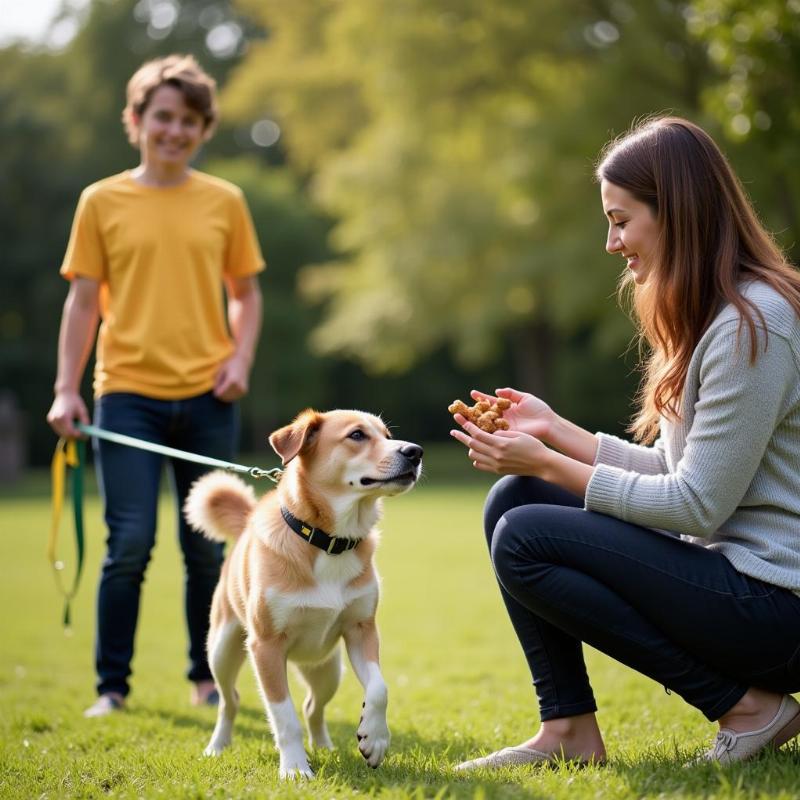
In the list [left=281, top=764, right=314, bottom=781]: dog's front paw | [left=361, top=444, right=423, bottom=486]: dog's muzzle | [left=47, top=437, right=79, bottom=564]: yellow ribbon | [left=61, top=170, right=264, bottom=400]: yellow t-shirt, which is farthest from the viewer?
[left=47, top=437, right=79, bottom=564]: yellow ribbon

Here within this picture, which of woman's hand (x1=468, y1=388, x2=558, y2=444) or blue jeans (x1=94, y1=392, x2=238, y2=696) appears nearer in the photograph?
woman's hand (x1=468, y1=388, x2=558, y2=444)

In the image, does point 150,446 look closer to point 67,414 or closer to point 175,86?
point 67,414

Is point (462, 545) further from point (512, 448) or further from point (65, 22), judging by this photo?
point (65, 22)

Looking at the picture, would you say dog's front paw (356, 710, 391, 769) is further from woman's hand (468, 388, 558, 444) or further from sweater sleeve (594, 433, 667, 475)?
sweater sleeve (594, 433, 667, 475)

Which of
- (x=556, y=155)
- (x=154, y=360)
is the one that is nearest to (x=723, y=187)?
(x=154, y=360)

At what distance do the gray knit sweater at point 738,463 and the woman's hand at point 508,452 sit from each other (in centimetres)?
18

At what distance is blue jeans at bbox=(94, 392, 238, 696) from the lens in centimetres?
461

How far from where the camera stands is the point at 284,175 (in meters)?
34.8

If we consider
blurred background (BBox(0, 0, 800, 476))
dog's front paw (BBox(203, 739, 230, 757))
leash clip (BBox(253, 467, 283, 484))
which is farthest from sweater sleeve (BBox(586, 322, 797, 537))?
blurred background (BBox(0, 0, 800, 476))

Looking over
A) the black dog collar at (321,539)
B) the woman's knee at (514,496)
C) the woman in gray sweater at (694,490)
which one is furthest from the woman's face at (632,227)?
the black dog collar at (321,539)

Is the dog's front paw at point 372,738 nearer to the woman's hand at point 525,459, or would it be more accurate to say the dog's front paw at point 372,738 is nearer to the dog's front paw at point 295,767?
the dog's front paw at point 295,767

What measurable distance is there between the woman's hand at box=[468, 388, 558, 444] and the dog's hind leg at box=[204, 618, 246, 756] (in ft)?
4.36

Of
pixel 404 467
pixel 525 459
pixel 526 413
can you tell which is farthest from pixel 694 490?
pixel 404 467

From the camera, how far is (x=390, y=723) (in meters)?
4.30
